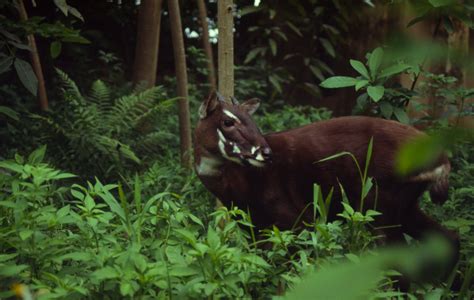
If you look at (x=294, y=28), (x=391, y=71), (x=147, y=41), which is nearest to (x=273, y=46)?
(x=294, y=28)

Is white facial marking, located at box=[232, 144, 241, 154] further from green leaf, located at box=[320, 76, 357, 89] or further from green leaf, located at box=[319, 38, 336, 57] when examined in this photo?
green leaf, located at box=[319, 38, 336, 57]

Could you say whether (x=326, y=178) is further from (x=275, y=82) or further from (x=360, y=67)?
(x=275, y=82)

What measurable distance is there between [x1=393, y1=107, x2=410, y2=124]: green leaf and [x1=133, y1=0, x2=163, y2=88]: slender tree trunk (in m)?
3.01

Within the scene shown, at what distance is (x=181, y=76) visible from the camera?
19.8 ft

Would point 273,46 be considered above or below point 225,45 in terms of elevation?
below

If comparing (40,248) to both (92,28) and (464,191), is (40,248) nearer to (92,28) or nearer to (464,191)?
(464,191)

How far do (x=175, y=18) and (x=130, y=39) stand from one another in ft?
12.4

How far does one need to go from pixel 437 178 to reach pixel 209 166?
4.61 feet

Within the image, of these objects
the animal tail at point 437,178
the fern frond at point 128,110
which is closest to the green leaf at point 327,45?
the fern frond at point 128,110

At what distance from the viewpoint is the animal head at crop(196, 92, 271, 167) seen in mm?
4008

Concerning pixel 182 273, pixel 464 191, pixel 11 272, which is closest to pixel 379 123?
pixel 464 191

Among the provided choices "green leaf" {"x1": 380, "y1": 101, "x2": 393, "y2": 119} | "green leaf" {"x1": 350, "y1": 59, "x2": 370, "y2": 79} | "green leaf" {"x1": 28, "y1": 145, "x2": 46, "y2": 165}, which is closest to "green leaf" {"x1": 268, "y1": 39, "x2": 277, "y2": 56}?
"green leaf" {"x1": 380, "y1": 101, "x2": 393, "y2": 119}

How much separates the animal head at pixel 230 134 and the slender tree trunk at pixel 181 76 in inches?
63.8

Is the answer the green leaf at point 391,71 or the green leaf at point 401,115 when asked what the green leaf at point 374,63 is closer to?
the green leaf at point 391,71
